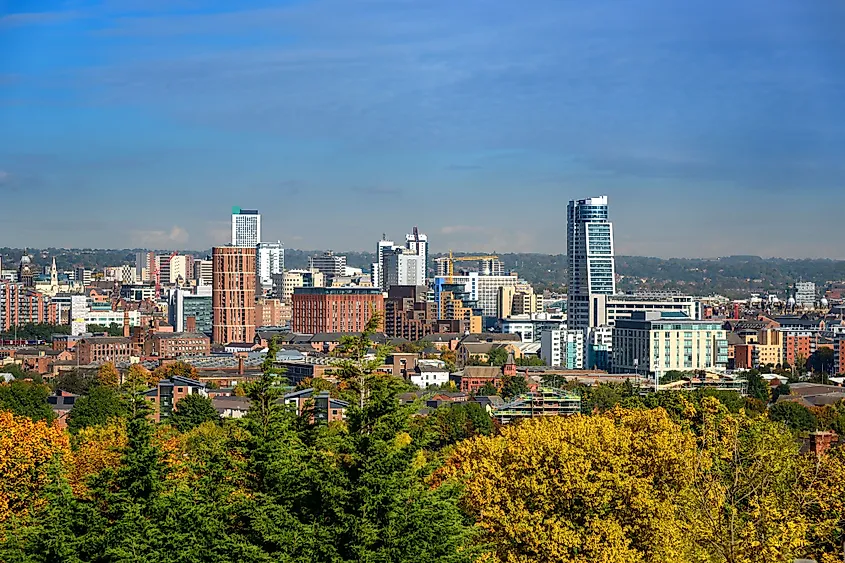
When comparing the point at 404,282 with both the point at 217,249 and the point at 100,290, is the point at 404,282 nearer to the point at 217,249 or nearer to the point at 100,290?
the point at 100,290

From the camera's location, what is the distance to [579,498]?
22.3m

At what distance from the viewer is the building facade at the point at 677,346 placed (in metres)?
96.2

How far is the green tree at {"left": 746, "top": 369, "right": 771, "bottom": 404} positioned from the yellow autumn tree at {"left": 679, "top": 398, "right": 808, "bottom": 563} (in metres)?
42.9

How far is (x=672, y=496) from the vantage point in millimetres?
23297

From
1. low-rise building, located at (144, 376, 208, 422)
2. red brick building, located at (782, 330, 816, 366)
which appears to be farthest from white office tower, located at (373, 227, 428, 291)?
low-rise building, located at (144, 376, 208, 422)

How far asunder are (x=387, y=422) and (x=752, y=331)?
94607 mm

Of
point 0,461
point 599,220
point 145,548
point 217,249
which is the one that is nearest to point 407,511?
point 145,548

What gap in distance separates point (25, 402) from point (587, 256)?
283ft

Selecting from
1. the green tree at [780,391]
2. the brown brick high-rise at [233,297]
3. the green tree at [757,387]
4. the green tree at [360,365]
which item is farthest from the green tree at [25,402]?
the brown brick high-rise at [233,297]

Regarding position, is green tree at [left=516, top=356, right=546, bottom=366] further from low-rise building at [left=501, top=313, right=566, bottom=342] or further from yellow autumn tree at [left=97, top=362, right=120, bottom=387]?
yellow autumn tree at [left=97, top=362, right=120, bottom=387]

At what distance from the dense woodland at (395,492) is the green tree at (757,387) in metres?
40.7

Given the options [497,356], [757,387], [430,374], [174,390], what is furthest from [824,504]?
[497,356]

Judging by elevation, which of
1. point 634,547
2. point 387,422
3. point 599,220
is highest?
point 599,220

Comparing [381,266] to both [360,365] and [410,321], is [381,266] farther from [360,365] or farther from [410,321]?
[360,365]
